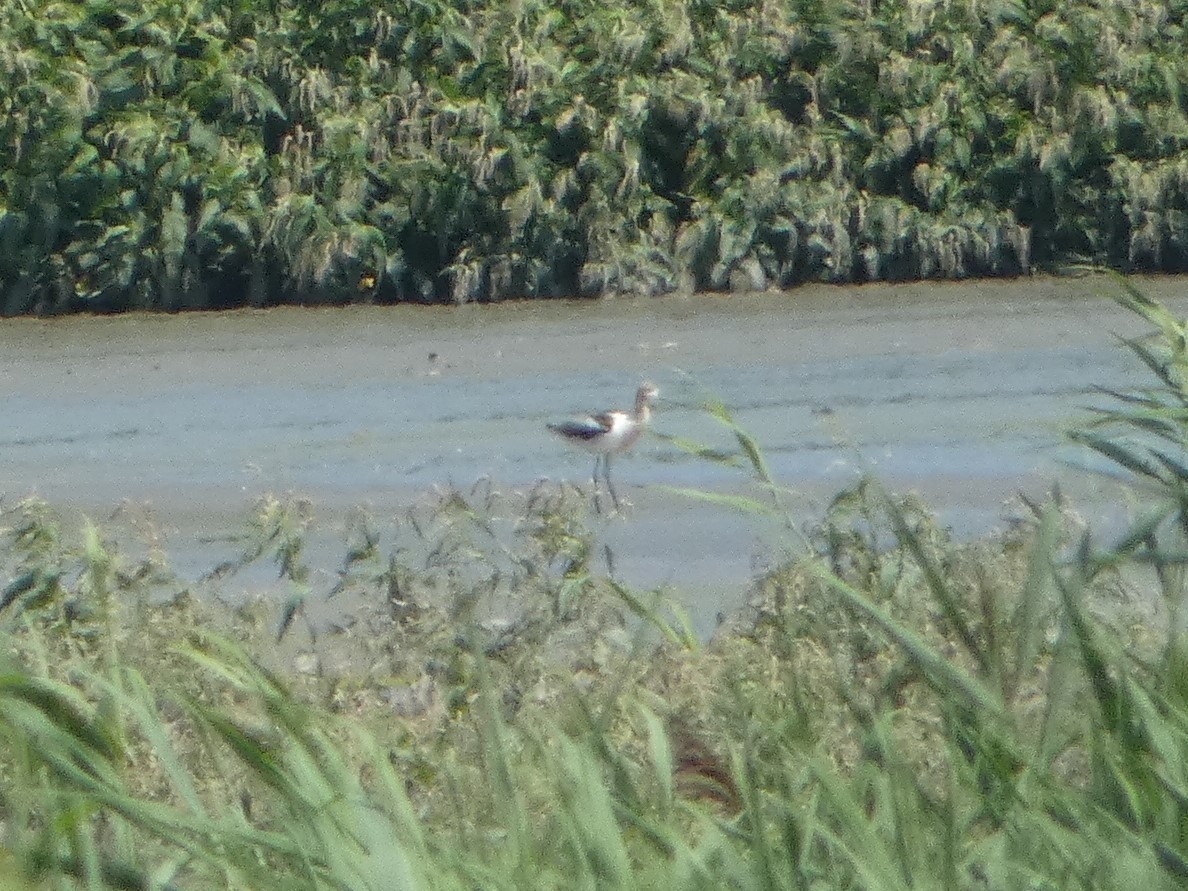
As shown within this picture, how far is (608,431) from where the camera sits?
27.1ft

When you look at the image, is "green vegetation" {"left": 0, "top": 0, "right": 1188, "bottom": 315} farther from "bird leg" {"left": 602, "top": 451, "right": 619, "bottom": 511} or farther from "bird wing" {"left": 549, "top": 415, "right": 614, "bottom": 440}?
"bird leg" {"left": 602, "top": 451, "right": 619, "bottom": 511}

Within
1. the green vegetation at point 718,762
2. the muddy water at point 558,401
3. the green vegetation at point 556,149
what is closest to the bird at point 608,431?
the muddy water at point 558,401

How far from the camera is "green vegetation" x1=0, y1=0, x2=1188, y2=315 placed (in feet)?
42.4

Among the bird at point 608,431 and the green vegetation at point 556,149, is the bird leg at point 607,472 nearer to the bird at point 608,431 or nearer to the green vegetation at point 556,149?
the bird at point 608,431

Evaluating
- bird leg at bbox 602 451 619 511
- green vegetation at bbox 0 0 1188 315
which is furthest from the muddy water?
green vegetation at bbox 0 0 1188 315

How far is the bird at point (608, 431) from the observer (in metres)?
8.10

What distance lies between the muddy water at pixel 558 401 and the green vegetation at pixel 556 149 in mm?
301

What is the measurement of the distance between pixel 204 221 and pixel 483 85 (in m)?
1.79

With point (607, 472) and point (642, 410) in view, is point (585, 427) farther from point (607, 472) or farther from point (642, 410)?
point (607, 472)

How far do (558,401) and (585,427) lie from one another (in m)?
1.90

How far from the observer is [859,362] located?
11.0 metres

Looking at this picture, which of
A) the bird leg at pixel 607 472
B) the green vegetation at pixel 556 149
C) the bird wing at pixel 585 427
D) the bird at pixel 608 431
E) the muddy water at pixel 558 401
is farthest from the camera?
the green vegetation at pixel 556 149

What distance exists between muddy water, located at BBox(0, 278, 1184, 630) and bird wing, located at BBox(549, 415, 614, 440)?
0.15 metres

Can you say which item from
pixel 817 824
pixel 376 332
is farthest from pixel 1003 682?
pixel 376 332
